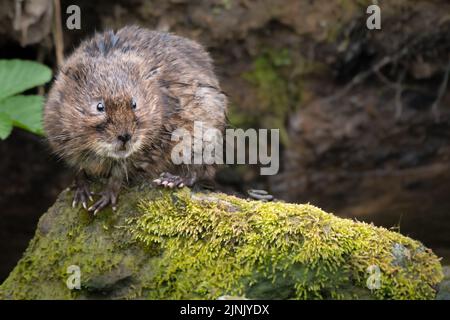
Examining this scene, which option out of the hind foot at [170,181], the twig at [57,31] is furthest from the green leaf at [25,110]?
the hind foot at [170,181]

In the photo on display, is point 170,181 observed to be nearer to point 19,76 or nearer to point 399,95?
point 19,76

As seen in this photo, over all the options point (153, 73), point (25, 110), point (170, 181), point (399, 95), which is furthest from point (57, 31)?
point (399, 95)

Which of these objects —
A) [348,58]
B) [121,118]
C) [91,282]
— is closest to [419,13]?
[348,58]

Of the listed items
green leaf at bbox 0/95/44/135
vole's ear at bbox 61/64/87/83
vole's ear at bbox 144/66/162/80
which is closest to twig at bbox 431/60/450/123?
vole's ear at bbox 144/66/162/80

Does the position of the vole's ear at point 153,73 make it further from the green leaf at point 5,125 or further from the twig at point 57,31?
the twig at point 57,31
